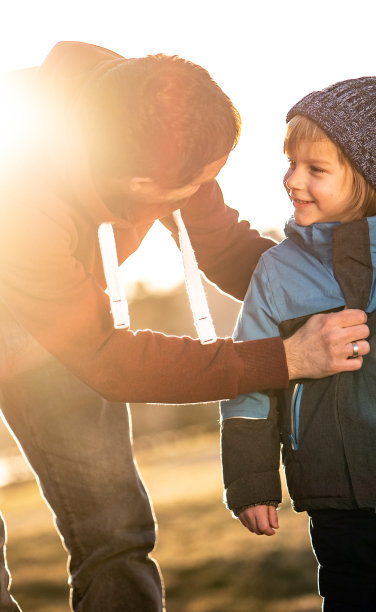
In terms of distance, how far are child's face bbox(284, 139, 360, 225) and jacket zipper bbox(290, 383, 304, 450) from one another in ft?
1.97

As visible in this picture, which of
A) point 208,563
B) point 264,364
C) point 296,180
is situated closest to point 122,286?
point 264,364

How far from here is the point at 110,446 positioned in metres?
3.15

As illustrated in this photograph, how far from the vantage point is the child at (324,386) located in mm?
2875

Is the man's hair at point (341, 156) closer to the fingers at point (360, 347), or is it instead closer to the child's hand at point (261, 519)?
the fingers at point (360, 347)

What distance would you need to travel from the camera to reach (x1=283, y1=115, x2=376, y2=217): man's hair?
2.98 metres

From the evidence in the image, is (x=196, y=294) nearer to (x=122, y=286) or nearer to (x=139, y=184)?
(x=122, y=286)

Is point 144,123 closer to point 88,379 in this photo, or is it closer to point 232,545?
point 88,379

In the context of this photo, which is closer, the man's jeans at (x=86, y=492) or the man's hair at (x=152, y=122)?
the man's hair at (x=152, y=122)

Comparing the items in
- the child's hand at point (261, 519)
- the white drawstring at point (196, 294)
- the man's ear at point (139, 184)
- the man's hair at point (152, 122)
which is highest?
the man's hair at point (152, 122)

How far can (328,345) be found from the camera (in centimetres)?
283

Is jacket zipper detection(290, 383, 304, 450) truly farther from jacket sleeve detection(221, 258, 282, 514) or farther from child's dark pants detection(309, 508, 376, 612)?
child's dark pants detection(309, 508, 376, 612)

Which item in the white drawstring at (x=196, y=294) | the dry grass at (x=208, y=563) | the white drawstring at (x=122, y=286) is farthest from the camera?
the dry grass at (x=208, y=563)

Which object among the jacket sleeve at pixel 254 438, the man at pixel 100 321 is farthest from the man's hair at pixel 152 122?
the jacket sleeve at pixel 254 438

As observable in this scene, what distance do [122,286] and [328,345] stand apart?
2.30 feet
